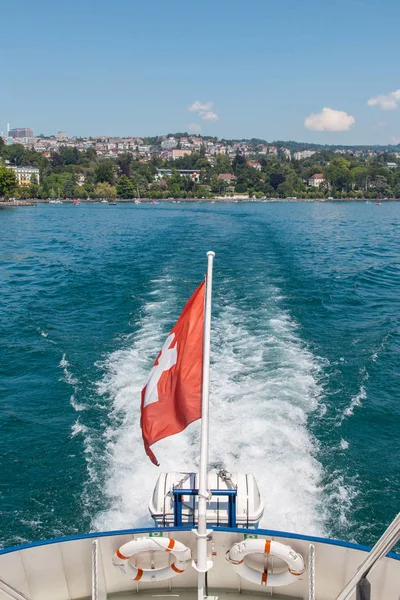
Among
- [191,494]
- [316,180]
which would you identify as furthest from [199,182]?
[191,494]

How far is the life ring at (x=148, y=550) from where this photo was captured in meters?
5.11

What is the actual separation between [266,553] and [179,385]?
175cm

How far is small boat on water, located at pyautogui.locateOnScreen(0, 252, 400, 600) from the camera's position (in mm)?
5094

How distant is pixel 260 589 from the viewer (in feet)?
17.8

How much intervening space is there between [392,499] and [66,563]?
20.9 feet

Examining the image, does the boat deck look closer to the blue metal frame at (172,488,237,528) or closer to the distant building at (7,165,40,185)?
the blue metal frame at (172,488,237,528)

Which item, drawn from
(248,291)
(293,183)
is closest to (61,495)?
(248,291)

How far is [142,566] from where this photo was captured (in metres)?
5.32

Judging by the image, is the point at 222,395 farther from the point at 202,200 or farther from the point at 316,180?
the point at 316,180

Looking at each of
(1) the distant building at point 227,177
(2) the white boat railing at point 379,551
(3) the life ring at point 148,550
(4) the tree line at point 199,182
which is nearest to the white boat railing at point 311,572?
(2) the white boat railing at point 379,551

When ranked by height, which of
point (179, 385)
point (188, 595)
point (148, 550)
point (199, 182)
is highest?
point (199, 182)

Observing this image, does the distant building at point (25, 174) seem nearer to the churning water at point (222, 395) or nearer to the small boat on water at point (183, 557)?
the churning water at point (222, 395)

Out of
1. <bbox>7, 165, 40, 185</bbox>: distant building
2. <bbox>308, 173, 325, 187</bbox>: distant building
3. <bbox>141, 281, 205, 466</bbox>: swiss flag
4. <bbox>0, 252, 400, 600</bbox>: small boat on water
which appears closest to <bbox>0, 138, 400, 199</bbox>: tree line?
<bbox>7, 165, 40, 185</bbox>: distant building

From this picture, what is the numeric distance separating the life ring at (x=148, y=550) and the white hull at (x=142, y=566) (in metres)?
0.08
